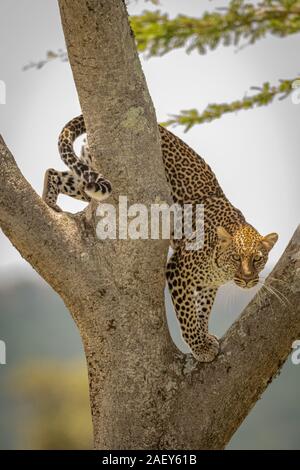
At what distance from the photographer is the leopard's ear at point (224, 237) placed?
7574mm

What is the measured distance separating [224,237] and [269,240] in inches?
11.7

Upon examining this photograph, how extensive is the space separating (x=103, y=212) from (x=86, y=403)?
17.7 meters

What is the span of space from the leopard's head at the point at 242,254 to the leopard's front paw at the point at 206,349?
43 cm

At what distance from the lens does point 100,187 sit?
267 inches

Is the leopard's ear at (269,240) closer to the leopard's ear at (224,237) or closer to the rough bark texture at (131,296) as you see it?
the leopard's ear at (224,237)

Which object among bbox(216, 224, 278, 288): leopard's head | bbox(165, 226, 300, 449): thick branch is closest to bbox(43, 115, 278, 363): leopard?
bbox(216, 224, 278, 288): leopard's head

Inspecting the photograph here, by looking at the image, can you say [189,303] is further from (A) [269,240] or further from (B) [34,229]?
(B) [34,229]

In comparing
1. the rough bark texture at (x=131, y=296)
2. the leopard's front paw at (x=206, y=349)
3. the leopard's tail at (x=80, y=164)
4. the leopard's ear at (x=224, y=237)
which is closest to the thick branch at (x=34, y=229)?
the rough bark texture at (x=131, y=296)

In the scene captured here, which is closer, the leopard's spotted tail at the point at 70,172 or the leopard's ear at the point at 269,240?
the leopard's spotted tail at the point at 70,172

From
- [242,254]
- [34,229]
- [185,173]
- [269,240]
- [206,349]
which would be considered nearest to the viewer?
[34,229]

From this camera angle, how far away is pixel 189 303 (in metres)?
7.60

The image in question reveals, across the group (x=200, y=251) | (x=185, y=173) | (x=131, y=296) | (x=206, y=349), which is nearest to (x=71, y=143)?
(x=185, y=173)

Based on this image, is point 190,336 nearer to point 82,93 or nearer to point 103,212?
point 103,212
